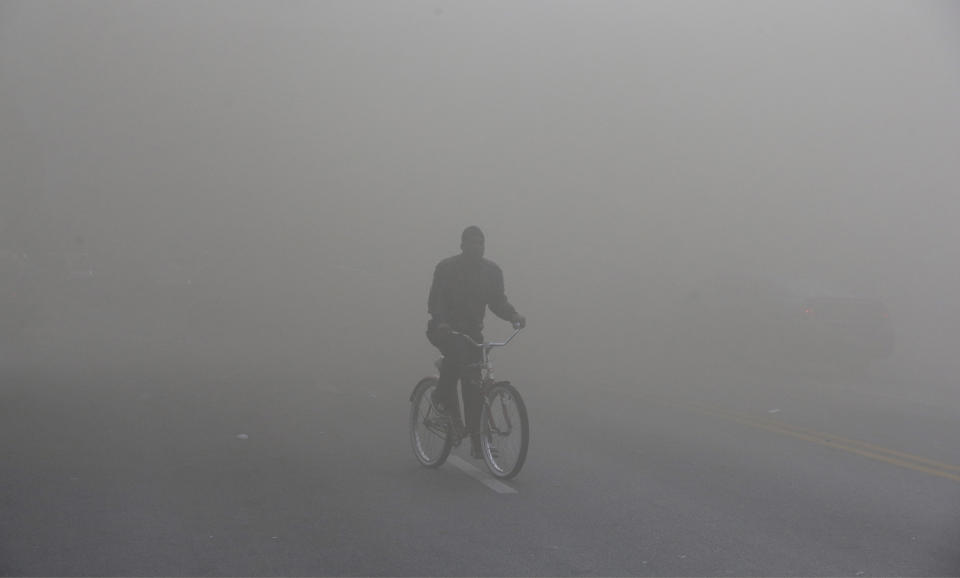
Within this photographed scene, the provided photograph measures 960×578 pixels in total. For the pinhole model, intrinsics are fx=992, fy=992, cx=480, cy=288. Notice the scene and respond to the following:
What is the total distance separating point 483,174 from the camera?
1917 inches

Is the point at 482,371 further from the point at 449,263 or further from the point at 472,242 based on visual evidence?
the point at 472,242

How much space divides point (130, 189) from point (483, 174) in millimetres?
23331

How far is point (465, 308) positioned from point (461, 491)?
1291 millimetres

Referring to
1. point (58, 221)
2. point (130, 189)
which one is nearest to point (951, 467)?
point (58, 221)

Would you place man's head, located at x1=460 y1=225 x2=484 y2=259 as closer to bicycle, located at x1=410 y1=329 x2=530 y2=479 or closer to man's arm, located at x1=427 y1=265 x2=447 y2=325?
man's arm, located at x1=427 y1=265 x2=447 y2=325

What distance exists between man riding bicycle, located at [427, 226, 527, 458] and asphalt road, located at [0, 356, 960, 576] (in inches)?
28.9

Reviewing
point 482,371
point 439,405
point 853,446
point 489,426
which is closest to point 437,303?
point 482,371

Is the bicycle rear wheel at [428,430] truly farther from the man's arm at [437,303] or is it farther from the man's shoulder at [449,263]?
the man's shoulder at [449,263]

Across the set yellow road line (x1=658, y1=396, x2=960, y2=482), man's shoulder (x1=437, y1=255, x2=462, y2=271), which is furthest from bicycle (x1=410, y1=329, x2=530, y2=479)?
yellow road line (x1=658, y1=396, x2=960, y2=482)

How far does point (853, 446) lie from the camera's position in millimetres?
8992

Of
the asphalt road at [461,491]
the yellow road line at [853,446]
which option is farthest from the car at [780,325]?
the yellow road line at [853,446]

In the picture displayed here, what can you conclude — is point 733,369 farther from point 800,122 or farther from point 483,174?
point 483,174

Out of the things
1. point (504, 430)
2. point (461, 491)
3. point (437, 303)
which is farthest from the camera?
point (437, 303)

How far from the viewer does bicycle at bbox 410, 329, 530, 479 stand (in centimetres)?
682
